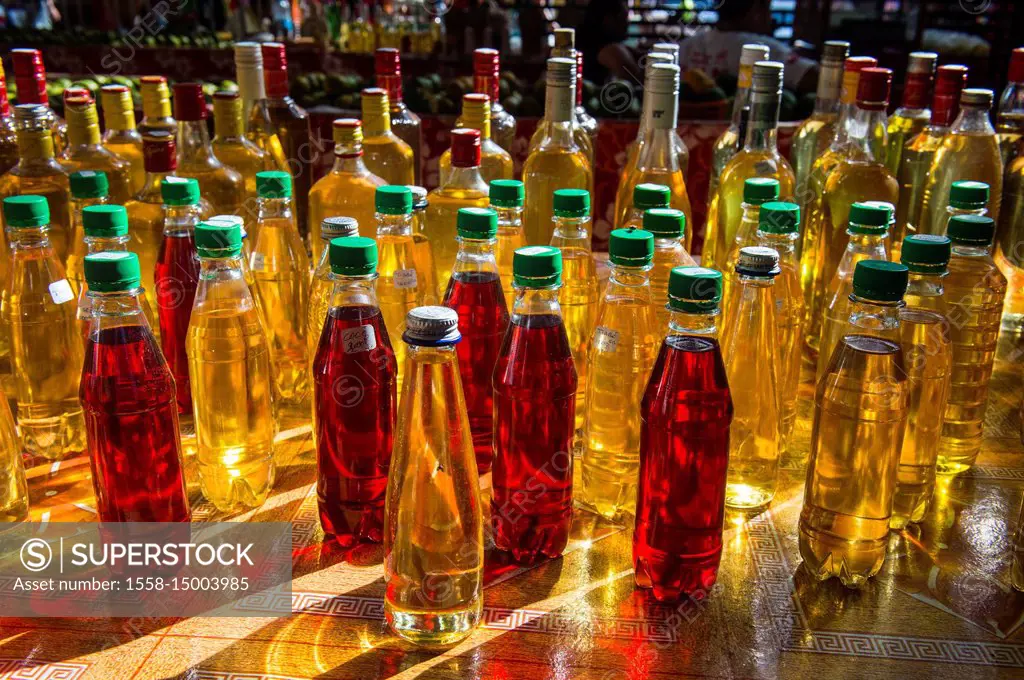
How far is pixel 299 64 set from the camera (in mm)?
Answer: 4438

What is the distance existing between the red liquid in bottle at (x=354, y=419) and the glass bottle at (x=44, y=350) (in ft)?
1.43

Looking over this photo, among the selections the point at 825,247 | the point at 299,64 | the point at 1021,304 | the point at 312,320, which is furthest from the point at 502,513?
the point at 299,64

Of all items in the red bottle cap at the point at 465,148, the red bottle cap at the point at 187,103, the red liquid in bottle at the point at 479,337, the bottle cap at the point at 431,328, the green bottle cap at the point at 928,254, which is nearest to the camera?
the bottle cap at the point at 431,328

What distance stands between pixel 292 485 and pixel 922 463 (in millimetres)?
788

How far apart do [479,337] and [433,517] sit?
0.33 meters

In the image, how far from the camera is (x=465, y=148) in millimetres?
1216

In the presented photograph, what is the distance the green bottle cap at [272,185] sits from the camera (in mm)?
1193

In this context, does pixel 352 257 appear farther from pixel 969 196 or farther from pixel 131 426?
pixel 969 196

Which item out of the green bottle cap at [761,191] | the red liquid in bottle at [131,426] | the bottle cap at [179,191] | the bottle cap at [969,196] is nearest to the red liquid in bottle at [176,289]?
the bottle cap at [179,191]

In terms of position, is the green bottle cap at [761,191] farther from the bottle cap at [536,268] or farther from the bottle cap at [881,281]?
the bottle cap at [536,268]

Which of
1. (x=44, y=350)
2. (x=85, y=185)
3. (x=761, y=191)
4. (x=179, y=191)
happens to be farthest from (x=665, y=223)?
(x=44, y=350)

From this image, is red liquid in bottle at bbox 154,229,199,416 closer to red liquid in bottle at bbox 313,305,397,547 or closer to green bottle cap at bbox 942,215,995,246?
red liquid in bottle at bbox 313,305,397,547

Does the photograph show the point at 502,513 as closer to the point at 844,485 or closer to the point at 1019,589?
the point at 844,485

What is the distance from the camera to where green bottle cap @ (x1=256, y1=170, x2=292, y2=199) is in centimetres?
119
